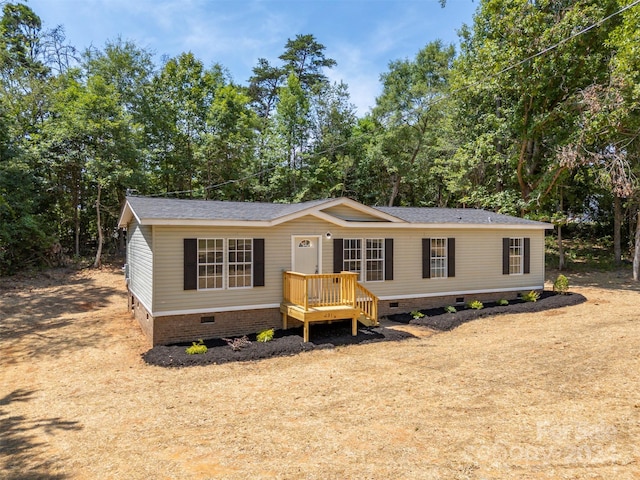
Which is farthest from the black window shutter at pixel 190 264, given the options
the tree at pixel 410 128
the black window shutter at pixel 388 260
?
the tree at pixel 410 128

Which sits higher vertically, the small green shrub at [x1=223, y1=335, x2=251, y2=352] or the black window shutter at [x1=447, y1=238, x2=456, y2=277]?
the black window shutter at [x1=447, y1=238, x2=456, y2=277]

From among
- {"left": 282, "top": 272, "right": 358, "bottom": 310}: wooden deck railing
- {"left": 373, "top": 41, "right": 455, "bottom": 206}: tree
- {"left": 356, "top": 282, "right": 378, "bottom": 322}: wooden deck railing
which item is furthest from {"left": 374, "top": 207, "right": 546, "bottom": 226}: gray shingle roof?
{"left": 373, "top": 41, "right": 455, "bottom": 206}: tree

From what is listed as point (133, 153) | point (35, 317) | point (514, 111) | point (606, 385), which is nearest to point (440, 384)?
point (606, 385)

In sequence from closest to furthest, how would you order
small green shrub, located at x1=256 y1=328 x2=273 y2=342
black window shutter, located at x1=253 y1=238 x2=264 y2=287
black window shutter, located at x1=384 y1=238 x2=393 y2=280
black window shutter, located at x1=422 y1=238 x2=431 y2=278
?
small green shrub, located at x1=256 y1=328 x2=273 y2=342 < black window shutter, located at x1=253 y1=238 x2=264 y2=287 < black window shutter, located at x1=384 y1=238 x2=393 y2=280 < black window shutter, located at x1=422 y1=238 x2=431 y2=278

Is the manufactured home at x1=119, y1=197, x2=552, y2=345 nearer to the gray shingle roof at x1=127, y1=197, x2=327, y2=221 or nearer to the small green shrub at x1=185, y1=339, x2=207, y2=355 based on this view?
the gray shingle roof at x1=127, y1=197, x2=327, y2=221

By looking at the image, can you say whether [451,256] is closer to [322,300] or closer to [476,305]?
[476,305]

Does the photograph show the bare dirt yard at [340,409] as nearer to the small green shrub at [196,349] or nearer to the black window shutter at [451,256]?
the small green shrub at [196,349]

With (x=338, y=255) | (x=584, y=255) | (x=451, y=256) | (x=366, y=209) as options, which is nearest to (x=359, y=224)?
(x=366, y=209)

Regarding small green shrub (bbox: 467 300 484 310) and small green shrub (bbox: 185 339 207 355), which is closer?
small green shrub (bbox: 185 339 207 355)

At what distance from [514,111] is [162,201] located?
58.3 feet

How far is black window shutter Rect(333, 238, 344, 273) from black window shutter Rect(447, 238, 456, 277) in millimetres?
4169

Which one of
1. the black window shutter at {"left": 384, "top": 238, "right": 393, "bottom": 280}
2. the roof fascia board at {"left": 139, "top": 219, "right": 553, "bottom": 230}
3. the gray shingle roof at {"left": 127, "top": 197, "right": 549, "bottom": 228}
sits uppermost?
the gray shingle roof at {"left": 127, "top": 197, "right": 549, "bottom": 228}

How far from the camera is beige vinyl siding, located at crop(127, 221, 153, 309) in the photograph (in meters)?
9.74

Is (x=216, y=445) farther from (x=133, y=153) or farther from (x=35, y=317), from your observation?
(x=133, y=153)
